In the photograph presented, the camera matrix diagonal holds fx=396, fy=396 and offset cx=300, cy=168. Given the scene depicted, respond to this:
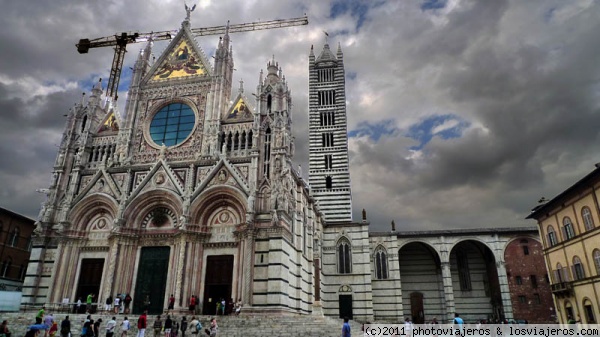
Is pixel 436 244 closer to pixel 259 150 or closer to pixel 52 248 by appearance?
pixel 259 150

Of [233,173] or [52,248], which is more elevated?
[233,173]

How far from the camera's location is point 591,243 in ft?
80.1

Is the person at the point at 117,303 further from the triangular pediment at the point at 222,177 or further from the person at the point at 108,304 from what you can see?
the triangular pediment at the point at 222,177

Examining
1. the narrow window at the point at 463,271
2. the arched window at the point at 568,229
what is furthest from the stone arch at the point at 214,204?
the narrow window at the point at 463,271

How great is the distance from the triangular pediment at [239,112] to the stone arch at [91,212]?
32.5 feet

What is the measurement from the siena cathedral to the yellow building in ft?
27.3

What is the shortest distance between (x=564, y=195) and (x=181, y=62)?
98.7 feet

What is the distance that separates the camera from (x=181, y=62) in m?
32.1

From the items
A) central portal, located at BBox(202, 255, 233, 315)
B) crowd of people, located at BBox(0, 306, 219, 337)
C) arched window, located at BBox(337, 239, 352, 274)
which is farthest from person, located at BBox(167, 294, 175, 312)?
arched window, located at BBox(337, 239, 352, 274)

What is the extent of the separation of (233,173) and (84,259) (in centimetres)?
1189

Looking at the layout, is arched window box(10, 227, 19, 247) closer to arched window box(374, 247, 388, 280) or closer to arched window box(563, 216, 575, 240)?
arched window box(374, 247, 388, 280)

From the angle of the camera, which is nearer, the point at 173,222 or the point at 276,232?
the point at 276,232

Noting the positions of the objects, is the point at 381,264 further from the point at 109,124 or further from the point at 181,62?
the point at 109,124

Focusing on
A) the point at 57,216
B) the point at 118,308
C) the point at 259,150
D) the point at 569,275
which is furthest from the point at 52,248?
the point at 569,275
